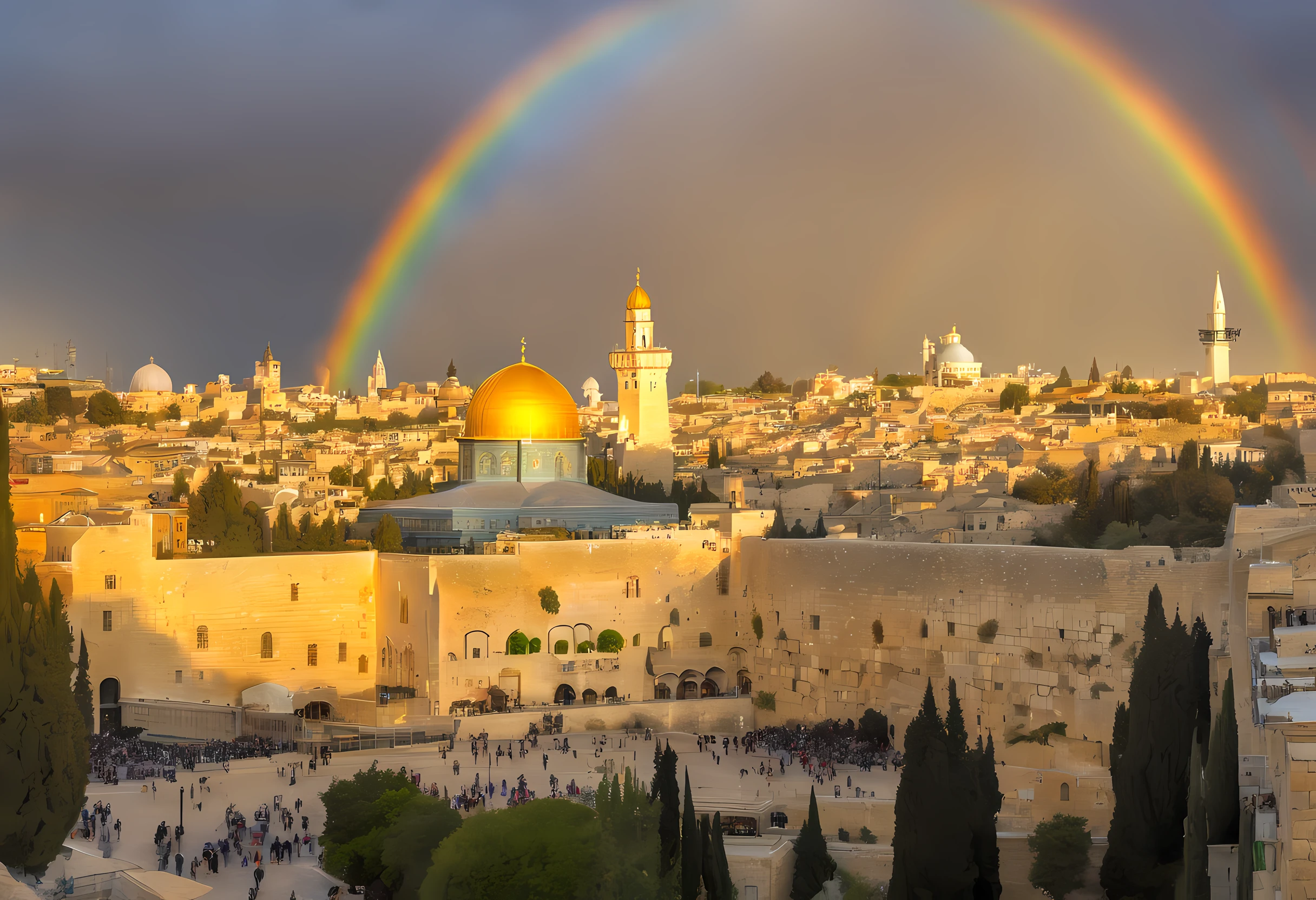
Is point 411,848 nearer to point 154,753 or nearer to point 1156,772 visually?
point 1156,772

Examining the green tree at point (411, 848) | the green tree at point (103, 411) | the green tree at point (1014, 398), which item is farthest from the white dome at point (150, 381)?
the green tree at point (411, 848)

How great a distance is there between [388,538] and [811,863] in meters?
20.8

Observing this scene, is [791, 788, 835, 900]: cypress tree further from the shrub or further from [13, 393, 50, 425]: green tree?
[13, 393, 50, 425]: green tree

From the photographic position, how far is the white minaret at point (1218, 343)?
77625mm

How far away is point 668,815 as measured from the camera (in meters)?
27.3

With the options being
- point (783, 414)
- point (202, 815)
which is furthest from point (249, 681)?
point (783, 414)

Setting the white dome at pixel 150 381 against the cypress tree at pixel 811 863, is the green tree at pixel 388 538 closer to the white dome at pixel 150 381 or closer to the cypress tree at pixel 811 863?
the cypress tree at pixel 811 863

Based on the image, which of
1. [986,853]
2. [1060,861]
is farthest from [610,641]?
[986,853]

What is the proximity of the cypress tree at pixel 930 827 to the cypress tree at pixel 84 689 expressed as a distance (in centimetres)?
1788

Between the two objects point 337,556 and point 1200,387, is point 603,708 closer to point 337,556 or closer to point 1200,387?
point 337,556

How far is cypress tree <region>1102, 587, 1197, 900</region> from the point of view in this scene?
25375 millimetres

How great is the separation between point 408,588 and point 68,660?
1800 centimetres

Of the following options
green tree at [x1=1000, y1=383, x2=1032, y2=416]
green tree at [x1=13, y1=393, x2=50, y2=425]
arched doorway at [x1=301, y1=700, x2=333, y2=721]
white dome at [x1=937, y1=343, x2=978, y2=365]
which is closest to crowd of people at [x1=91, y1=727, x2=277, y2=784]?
arched doorway at [x1=301, y1=700, x2=333, y2=721]

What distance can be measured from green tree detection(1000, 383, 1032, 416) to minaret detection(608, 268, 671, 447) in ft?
93.6
